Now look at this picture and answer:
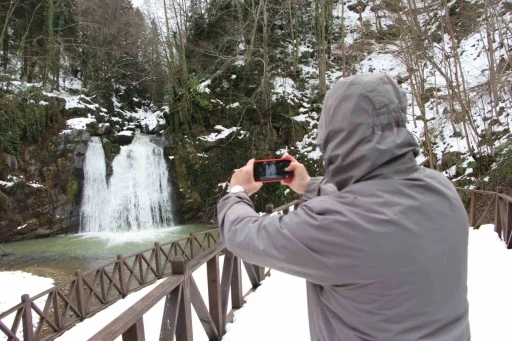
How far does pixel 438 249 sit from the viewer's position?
0.93 metres

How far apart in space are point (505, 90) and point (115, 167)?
1678cm

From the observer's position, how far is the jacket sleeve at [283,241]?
3.04 ft

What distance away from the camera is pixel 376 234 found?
0.89 meters

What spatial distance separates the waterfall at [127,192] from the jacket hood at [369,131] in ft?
54.0

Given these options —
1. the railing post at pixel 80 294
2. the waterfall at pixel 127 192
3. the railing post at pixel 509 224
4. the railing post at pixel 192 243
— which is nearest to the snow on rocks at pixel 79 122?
the waterfall at pixel 127 192

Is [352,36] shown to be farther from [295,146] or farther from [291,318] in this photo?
[291,318]

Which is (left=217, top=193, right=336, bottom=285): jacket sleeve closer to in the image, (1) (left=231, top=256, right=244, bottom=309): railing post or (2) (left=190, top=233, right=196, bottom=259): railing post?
(1) (left=231, top=256, right=244, bottom=309): railing post

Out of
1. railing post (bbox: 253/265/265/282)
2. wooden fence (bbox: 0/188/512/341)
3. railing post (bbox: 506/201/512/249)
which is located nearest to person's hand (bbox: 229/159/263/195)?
wooden fence (bbox: 0/188/512/341)

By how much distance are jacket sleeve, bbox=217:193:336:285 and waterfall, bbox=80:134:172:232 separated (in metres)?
16.2

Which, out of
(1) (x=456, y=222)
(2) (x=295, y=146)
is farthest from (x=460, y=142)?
(1) (x=456, y=222)

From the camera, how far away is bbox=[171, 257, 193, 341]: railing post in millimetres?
2426

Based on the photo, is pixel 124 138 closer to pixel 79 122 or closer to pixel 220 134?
pixel 79 122

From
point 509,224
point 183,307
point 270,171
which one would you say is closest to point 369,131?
point 270,171

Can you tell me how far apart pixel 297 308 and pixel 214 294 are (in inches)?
40.9
